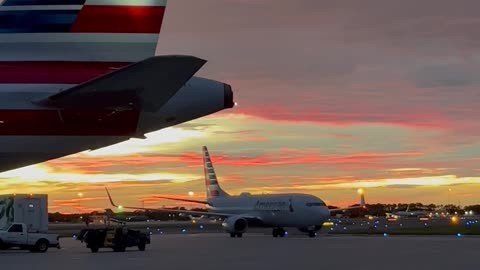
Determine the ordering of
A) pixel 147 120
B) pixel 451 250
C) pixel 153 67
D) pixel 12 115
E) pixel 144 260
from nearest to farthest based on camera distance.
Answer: pixel 153 67 → pixel 12 115 → pixel 147 120 → pixel 144 260 → pixel 451 250

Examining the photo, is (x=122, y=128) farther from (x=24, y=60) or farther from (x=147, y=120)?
(x=24, y=60)

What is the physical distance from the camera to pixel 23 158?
11148 millimetres

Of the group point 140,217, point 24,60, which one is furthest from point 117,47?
point 140,217

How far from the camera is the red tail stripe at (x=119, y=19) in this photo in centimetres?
1214

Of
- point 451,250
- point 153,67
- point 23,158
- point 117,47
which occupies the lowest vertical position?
point 451,250

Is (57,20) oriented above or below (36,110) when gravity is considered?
above

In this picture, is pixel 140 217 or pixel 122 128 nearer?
pixel 122 128

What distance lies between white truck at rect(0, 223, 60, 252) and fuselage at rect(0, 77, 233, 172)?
3113 centimetres

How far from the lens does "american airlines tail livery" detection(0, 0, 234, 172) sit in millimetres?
10516

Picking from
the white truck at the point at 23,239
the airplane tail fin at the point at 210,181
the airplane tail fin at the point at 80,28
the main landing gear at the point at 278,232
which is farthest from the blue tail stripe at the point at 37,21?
the airplane tail fin at the point at 210,181

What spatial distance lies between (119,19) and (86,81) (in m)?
1.22

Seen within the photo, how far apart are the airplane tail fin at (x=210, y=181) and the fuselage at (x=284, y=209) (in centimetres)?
642

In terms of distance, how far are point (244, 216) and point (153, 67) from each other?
57.9m

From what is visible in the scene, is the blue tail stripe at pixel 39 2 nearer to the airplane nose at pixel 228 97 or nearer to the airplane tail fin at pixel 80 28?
the airplane tail fin at pixel 80 28
